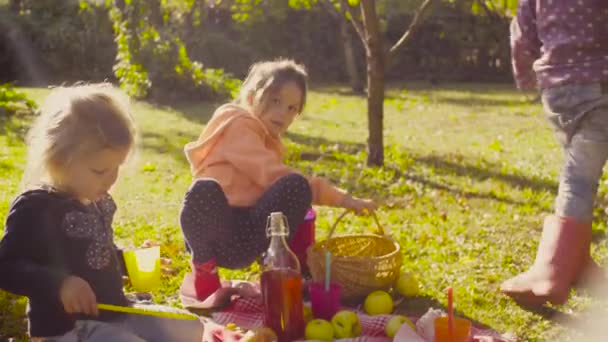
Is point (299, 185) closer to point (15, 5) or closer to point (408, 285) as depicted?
point (408, 285)

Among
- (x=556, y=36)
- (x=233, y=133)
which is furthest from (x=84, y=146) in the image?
(x=556, y=36)

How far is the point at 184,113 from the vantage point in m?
10.6

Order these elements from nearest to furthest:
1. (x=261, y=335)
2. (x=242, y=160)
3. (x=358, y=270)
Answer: (x=261, y=335) < (x=358, y=270) < (x=242, y=160)

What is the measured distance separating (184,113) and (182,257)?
258 inches

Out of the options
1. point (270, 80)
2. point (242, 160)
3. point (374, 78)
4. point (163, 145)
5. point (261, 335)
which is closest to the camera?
point (261, 335)

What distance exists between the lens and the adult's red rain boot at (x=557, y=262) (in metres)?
3.33

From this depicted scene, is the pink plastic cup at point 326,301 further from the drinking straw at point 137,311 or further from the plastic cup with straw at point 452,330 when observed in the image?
the drinking straw at point 137,311

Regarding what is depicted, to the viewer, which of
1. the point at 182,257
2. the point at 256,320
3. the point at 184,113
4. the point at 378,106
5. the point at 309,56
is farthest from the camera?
the point at 309,56

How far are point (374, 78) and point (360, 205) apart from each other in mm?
3161

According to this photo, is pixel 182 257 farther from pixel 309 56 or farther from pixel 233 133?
pixel 309 56

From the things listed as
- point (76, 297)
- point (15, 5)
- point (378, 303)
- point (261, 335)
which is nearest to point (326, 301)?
point (378, 303)

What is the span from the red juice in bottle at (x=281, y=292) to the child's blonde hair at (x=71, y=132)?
772mm

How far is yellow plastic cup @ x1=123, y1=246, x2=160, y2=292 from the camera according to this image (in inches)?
117

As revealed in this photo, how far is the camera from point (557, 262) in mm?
3350
